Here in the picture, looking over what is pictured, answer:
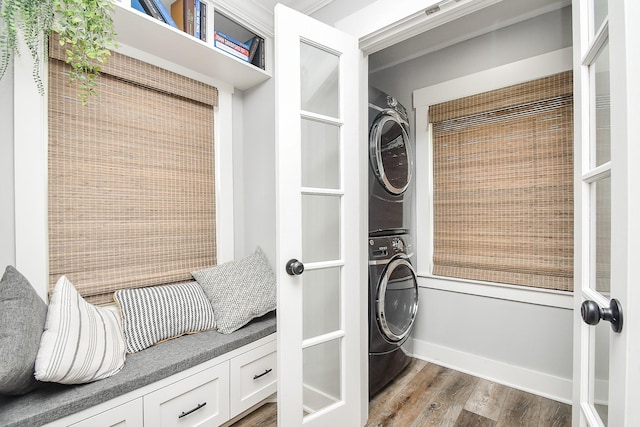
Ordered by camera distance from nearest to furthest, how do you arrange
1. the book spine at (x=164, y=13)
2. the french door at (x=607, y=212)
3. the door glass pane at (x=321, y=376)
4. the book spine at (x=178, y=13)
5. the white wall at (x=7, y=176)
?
the french door at (x=607, y=212) < the white wall at (x=7, y=176) < the door glass pane at (x=321, y=376) < the book spine at (x=164, y=13) < the book spine at (x=178, y=13)

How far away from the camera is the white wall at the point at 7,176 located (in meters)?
1.31

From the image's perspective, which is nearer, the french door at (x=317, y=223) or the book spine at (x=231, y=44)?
the french door at (x=317, y=223)

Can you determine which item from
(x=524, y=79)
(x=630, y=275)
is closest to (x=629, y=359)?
(x=630, y=275)

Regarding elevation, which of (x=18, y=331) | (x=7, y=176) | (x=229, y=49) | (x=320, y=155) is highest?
(x=229, y=49)

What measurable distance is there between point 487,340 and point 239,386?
70.9 inches

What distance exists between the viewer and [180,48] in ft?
5.65

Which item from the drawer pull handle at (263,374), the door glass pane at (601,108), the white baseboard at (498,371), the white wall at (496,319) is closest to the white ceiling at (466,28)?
the white wall at (496,319)

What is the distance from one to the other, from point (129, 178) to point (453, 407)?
2.41 metres

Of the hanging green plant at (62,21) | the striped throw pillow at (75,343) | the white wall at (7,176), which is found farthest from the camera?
the white wall at (7,176)

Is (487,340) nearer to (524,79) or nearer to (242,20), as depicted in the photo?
(524,79)

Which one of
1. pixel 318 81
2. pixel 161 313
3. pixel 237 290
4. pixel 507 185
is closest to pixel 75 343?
pixel 161 313

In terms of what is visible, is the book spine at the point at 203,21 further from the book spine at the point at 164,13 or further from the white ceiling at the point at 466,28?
the white ceiling at the point at 466,28

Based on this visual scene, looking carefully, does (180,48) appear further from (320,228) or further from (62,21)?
(320,228)

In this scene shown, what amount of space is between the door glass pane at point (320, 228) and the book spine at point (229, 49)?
3.88 feet
